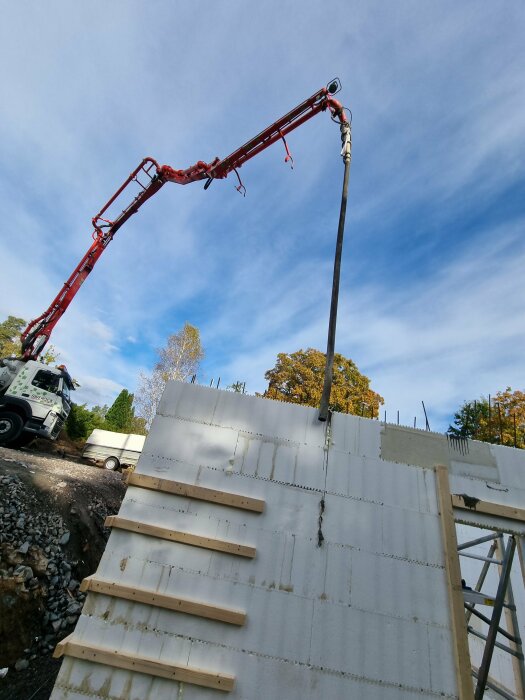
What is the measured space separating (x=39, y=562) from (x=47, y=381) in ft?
28.0

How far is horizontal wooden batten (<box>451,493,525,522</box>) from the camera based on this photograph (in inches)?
172

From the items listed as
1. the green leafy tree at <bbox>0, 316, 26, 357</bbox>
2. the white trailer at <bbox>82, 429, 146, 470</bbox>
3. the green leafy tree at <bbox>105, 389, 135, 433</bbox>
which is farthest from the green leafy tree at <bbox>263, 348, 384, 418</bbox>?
the green leafy tree at <bbox>0, 316, 26, 357</bbox>

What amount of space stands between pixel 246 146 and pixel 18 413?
493 inches

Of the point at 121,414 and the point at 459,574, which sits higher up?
the point at 121,414

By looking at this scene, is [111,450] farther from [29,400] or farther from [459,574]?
[459,574]

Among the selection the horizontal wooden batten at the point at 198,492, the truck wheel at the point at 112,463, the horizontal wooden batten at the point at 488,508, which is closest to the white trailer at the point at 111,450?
the truck wheel at the point at 112,463

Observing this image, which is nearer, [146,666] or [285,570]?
[146,666]

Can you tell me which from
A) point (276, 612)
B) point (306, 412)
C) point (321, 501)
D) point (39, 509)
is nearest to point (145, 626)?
point (276, 612)

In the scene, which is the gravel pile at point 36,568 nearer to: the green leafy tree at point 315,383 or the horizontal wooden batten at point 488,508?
the horizontal wooden batten at point 488,508

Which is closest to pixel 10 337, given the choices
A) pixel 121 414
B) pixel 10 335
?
pixel 10 335

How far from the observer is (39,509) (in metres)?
7.16

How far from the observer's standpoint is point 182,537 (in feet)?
13.2

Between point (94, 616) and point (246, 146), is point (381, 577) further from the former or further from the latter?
point (246, 146)

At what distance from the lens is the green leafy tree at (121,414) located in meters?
24.7
